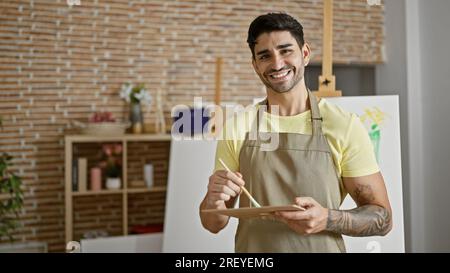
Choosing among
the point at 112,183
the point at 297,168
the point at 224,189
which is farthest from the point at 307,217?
the point at 112,183

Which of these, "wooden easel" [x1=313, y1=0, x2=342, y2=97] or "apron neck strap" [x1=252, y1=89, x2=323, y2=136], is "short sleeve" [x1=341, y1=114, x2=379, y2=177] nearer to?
"apron neck strap" [x1=252, y1=89, x2=323, y2=136]

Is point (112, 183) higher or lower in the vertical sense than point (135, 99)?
lower

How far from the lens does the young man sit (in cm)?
152

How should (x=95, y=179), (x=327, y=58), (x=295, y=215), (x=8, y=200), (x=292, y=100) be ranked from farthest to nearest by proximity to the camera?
(x=95, y=179)
(x=8, y=200)
(x=327, y=58)
(x=292, y=100)
(x=295, y=215)

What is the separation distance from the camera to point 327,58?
6.27 ft

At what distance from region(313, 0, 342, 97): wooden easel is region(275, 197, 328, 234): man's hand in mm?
476

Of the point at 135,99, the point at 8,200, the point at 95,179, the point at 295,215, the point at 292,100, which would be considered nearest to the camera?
the point at 295,215

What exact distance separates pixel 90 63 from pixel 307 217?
9.01ft

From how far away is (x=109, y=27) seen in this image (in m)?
3.88

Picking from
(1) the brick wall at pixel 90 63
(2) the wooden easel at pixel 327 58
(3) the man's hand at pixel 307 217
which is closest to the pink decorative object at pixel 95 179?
(1) the brick wall at pixel 90 63

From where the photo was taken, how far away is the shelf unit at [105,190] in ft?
12.0

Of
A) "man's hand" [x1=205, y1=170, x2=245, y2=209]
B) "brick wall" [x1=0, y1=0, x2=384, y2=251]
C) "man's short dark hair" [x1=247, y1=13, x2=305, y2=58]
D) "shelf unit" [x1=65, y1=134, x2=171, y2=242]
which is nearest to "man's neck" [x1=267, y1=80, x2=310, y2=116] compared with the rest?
"man's short dark hair" [x1=247, y1=13, x2=305, y2=58]

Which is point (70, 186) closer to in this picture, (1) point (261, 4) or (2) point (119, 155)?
(2) point (119, 155)

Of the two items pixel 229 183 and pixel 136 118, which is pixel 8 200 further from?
pixel 229 183
